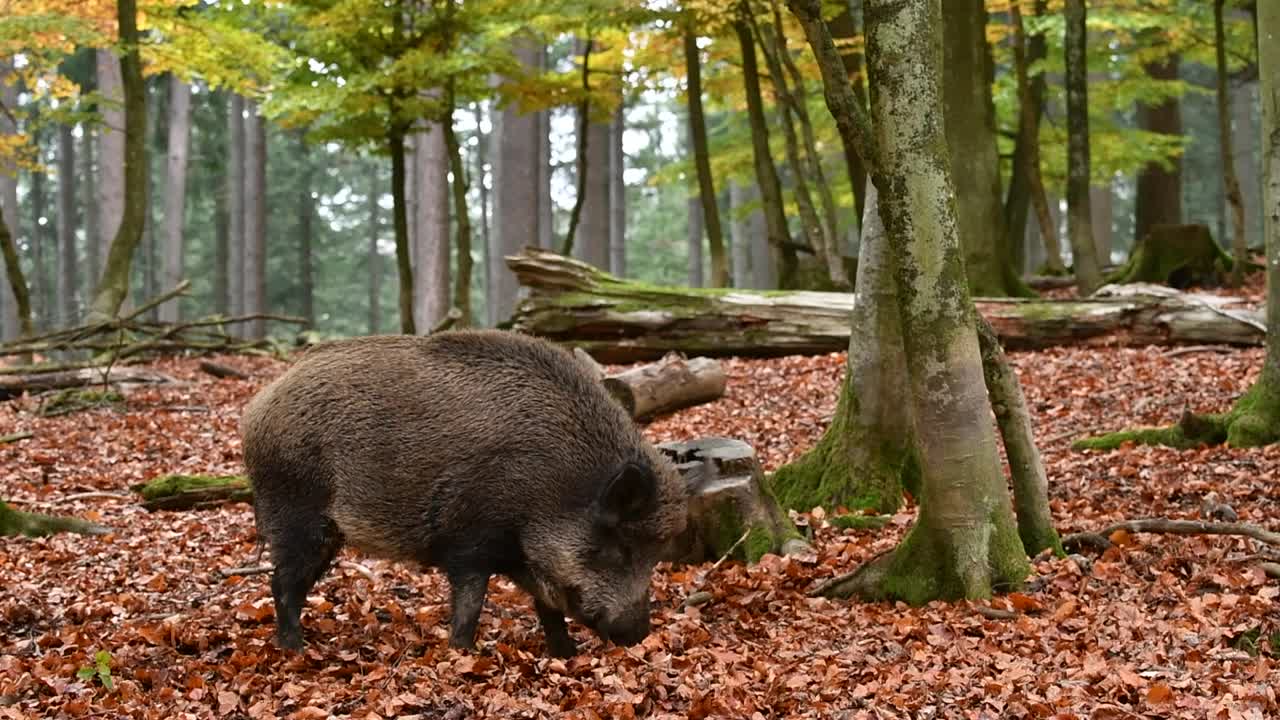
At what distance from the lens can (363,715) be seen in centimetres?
500

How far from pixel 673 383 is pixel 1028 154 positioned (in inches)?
422

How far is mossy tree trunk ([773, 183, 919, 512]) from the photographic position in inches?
343

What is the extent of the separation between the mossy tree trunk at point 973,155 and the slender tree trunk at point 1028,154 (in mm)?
Result: 3873

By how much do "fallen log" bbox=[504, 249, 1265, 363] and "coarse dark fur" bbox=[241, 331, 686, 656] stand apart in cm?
831

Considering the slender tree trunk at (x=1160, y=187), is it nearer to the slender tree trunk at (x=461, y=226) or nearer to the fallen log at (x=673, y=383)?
the slender tree trunk at (x=461, y=226)

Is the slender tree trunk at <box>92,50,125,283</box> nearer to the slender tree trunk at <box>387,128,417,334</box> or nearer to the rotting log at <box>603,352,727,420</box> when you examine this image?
the slender tree trunk at <box>387,128,417,334</box>

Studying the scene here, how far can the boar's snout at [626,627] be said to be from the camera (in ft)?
19.1

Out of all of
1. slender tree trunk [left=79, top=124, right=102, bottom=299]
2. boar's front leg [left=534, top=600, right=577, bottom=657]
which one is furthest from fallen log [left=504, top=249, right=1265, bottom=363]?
slender tree trunk [left=79, top=124, right=102, bottom=299]

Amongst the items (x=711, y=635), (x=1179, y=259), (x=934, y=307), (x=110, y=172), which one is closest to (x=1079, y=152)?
(x=1179, y=259)

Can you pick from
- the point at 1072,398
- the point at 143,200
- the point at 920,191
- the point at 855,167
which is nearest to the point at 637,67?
the point at 855,167

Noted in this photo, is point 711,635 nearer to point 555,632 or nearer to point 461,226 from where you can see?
point 555,632

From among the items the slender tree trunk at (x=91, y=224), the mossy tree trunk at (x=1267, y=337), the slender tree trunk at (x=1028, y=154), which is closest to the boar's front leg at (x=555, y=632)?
the mossy tree trunk at (x=1267, y=337)

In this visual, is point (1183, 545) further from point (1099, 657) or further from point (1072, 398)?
point (1072, 398)

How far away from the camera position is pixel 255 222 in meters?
32.7
